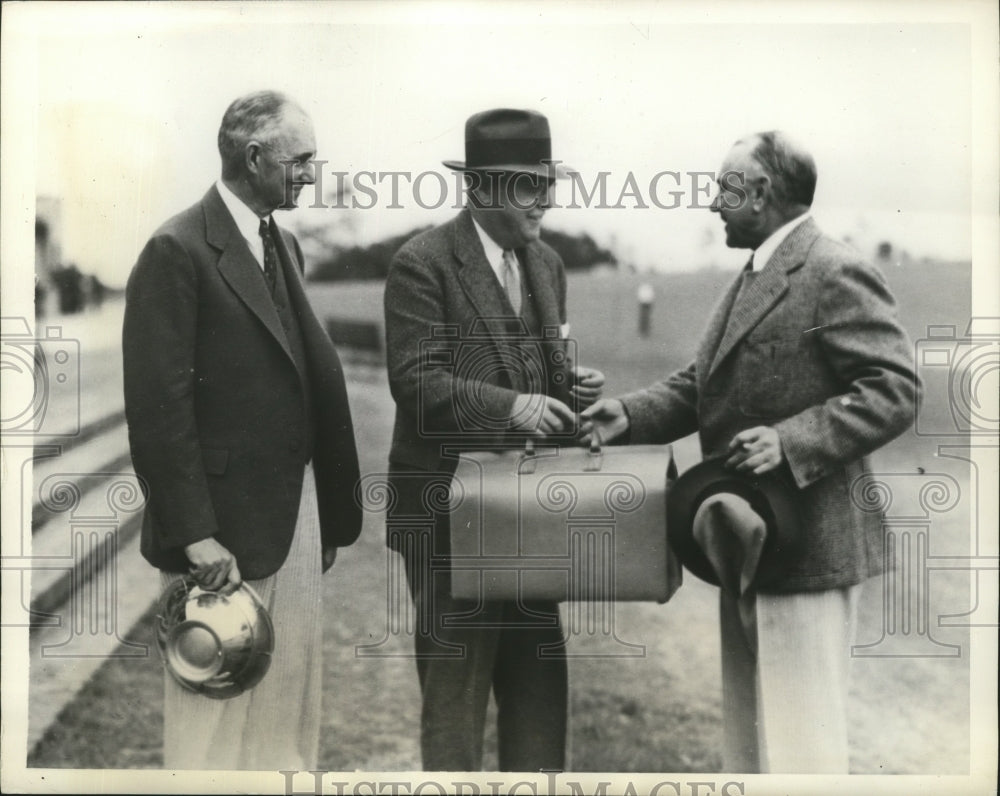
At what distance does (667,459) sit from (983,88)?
6.59 ft

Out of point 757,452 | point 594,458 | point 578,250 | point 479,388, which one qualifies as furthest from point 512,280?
point 757,452

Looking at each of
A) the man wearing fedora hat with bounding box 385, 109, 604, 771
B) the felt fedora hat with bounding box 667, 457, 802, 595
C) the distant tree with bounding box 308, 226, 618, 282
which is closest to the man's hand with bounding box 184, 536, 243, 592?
the man wearing fedora hat with bounding box 385, 109, 604, 771

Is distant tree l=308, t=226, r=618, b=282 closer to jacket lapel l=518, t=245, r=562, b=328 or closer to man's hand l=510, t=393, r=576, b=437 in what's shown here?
jacket lapel l=518, t=245, r=562, b=328

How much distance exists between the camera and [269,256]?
4941 millimetres

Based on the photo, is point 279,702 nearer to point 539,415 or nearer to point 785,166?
point 539,415

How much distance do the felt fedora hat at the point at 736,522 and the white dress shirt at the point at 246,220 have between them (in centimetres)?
190

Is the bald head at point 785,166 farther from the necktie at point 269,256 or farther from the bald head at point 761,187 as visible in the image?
the necktie at point 269,256

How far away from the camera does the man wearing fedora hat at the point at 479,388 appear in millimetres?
4945

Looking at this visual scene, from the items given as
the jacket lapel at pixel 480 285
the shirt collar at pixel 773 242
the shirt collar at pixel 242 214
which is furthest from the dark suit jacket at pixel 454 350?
the shirt collar at pixel 773 242

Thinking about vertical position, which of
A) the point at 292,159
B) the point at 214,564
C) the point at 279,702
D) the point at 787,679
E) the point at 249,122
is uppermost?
the point at 249,122

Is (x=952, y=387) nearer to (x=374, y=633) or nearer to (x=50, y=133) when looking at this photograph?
(x=374, y=633)

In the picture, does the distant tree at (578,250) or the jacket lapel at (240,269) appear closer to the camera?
the jacket lapel at (240,269)

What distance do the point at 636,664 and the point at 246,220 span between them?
2.38m

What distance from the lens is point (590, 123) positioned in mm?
5043
